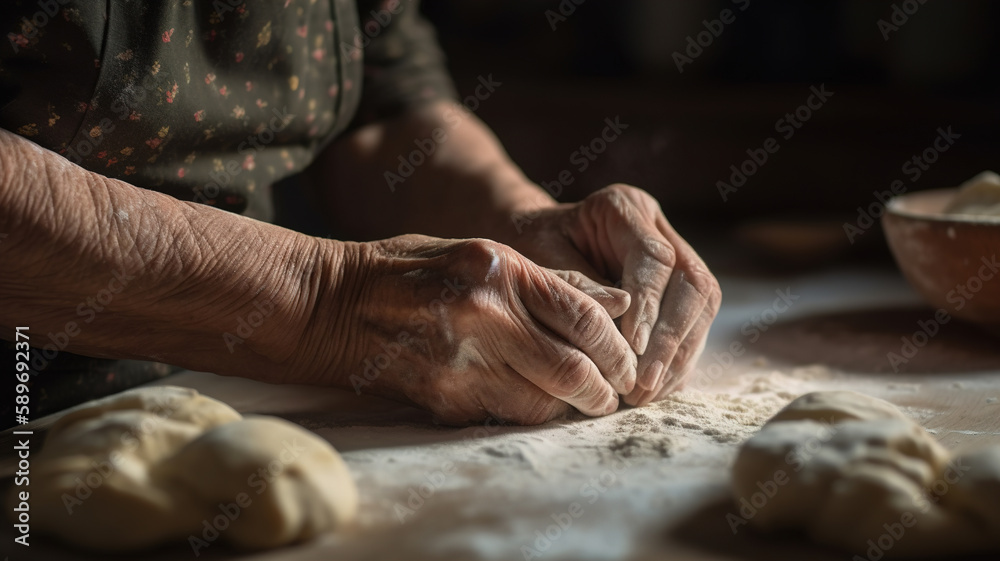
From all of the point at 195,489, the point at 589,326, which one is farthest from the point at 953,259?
the point at 195,489

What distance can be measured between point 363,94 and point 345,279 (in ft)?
2.59

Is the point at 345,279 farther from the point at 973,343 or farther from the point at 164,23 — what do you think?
the point at 973,343

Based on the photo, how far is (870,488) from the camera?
817mm

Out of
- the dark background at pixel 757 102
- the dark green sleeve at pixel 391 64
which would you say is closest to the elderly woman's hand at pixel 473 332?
the dark green sleeve at pixel 391 64

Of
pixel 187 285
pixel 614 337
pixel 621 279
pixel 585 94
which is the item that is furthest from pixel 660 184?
pixel 187 285

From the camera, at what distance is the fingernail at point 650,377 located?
1.23 m

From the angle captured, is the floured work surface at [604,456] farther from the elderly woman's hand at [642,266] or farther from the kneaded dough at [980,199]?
the kneaded dough at [980,199]

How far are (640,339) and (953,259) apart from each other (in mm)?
744

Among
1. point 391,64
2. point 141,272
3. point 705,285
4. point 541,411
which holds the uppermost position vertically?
point 391,64

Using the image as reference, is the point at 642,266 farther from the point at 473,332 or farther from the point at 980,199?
the point at 980,199

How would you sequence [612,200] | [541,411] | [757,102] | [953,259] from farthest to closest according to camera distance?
[757,102] < [953,259] < [612,200] < [541,411]

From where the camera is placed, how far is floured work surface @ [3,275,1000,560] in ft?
2.75

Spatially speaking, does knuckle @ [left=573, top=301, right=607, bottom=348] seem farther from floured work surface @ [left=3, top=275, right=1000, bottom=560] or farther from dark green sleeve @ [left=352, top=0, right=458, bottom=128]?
dark green sleeve @ [left=352, top=0, right=458, bottom=128]

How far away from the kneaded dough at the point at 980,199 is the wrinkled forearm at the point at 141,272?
128 cm
